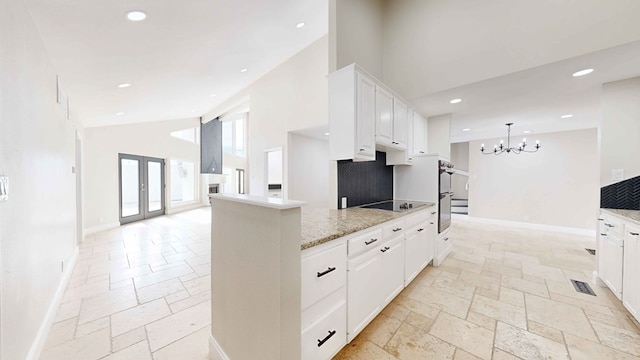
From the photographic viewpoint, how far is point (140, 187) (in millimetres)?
7004

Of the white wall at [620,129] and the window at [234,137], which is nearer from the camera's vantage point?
the white wall at [620,129]

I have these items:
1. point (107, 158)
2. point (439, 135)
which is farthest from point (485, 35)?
point (107, 158)

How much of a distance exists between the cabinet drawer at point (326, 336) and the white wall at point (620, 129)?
139 inches

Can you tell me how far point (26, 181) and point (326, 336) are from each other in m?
2.24

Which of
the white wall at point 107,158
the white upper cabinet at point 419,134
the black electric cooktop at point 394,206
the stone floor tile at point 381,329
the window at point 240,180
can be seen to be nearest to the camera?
the stone floor tile at point 381,329

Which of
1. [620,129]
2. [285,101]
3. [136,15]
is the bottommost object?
[620,129]

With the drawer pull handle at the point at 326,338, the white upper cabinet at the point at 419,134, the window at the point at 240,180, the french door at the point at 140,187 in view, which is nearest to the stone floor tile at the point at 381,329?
the drawer pull handle at the point at 326,338

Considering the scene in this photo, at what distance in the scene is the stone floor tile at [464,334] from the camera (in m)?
1.75

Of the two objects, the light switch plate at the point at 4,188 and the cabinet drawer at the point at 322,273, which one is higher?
the light switch plate at the point at 4,188

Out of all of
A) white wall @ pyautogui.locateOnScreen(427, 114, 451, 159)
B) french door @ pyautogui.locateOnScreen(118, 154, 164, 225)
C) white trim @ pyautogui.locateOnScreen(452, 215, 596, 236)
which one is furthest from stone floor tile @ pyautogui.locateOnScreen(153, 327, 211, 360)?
white trim @ pyautogui.locateOnScreen(452, 215, 596, 236)

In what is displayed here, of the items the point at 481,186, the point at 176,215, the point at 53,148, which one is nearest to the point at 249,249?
the point at 53,148

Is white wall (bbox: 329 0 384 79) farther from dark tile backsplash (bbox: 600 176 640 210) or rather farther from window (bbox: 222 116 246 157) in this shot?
window (bbox: 222 116 246 157)

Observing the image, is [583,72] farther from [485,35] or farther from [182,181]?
[182,181]

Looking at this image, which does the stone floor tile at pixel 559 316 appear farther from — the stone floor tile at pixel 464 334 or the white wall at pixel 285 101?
the white wall at pixel 285 101
